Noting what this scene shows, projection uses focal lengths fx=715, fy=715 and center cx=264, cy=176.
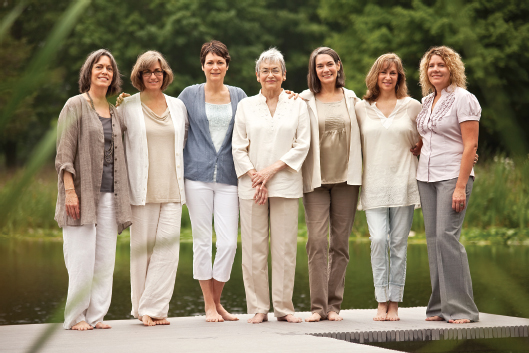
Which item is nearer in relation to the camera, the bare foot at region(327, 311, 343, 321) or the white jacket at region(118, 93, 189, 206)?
the white jacket at region(118, 93, 189, 206)

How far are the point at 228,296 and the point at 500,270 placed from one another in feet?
21.4

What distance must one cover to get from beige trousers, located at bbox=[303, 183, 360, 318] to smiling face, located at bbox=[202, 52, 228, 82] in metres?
0.92

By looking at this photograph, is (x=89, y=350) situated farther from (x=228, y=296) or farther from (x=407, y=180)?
(x=228, y=296)

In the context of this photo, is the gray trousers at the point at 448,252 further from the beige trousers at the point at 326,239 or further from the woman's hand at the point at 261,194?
the woman's hand at the point at 261,194

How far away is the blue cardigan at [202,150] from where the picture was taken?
435cm

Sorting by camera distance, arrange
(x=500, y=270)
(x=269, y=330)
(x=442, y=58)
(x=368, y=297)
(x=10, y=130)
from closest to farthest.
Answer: (x=10, y=130) → (x=500, y=270) → (x=269, y=330) → (x=442, y=58) → (x=368, y=297)

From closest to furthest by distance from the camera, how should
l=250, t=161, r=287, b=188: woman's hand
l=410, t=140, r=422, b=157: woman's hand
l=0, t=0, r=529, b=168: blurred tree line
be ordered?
1. l=250, t=161, r=287, b=188: woman's hand
2. l=410, t=140, r=422, b=157: woman's hand
3. l=0, t=0, r=529, b=168: blurred tree line

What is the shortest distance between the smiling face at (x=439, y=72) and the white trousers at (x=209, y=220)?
1.37 meters

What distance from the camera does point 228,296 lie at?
736 cm

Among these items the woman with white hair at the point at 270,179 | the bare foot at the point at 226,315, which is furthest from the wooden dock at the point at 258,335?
the woman with white hair at the point at 270,179

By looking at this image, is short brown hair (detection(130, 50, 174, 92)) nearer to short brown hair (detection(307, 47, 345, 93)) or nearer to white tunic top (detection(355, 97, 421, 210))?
short brown hair (detection(307, 47, 345, 93))

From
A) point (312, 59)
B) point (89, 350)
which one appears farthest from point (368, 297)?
point (89, 350)

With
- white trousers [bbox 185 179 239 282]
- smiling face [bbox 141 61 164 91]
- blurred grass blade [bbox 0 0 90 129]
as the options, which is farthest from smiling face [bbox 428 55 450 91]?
blurred grass blade [bbox 0 0 90 129]

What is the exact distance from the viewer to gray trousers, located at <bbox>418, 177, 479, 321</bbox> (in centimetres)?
419
